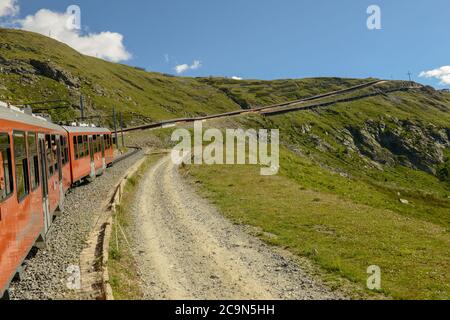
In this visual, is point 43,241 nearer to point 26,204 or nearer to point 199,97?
point 26,204

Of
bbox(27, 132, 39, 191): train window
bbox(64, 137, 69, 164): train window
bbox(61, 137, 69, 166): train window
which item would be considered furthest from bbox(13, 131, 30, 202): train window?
bbox(64, 137, 69, 164): train window

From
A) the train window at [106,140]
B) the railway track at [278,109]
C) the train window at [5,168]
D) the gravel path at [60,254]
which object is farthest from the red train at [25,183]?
the railway track at [278,109]

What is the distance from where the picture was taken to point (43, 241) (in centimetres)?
1466

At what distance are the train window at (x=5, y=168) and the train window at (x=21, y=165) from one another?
2.17 feet

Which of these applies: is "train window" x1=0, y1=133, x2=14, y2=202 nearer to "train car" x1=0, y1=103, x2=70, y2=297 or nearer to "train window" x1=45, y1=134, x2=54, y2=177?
"train car" x1=0, y1=103, x2=70, y2=297

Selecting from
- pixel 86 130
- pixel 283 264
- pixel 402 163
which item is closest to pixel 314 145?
pixel 402 163

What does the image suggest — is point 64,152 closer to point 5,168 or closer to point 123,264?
point 123,264

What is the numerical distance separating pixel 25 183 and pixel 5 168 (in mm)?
2307

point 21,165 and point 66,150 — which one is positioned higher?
point 21,165

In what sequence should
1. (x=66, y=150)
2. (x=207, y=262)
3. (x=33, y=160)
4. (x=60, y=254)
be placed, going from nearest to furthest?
1. (x=33, y=160)
2. (x=60, y=254)
3. (x=207, y=262)
4. (x=66, y=150)

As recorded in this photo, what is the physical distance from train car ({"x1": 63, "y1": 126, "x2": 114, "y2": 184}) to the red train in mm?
2823

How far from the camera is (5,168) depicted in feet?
32.4

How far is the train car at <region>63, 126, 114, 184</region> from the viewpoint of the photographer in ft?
88.5

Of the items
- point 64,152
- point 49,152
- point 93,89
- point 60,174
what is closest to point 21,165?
point 49,152
